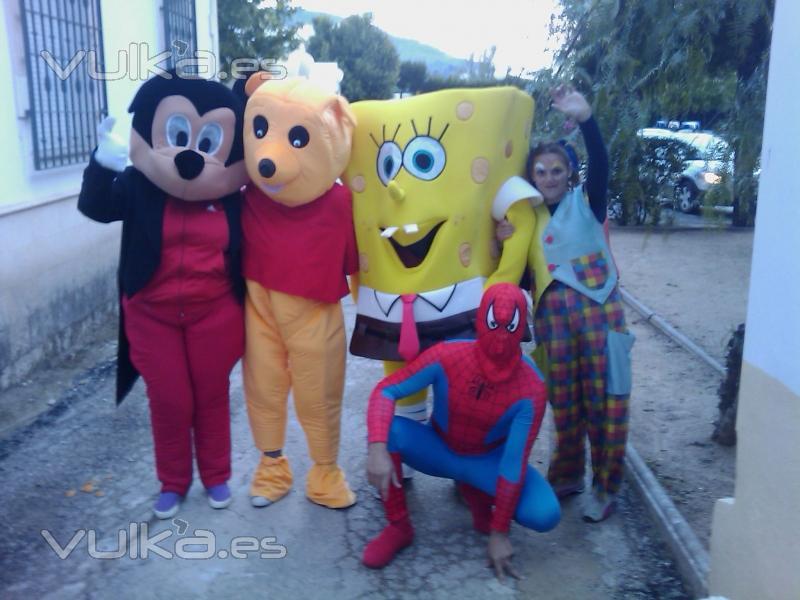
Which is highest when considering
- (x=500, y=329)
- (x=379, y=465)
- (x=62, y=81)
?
(x=62, y=81)

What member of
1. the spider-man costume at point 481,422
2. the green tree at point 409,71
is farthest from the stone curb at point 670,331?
the green tree at point 409,71

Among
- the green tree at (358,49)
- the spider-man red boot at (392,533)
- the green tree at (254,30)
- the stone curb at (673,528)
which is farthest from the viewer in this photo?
the green tree at (358,49)

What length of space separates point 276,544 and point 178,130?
1737mm

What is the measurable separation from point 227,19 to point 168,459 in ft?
39.5

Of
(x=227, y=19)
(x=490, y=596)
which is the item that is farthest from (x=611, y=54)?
(x=227, y=19)

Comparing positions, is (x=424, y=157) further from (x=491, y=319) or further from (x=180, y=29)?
(x=180, y=29)

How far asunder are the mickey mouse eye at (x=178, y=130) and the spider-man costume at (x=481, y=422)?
1261 millimetres

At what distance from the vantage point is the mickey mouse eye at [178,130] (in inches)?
129

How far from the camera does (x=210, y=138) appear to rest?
10.9ft

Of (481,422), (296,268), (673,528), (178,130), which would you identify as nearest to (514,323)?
(481,422)

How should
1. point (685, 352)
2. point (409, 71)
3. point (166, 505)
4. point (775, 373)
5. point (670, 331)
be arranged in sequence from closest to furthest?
point (775, 373), point (166, 505), point (685, 352), point (670, 331), point (409, 71)

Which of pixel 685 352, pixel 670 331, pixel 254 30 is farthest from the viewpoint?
pixel 254 30

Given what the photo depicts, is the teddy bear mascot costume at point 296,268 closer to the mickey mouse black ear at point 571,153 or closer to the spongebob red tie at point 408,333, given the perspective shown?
the spongebob red tie at point 408,333

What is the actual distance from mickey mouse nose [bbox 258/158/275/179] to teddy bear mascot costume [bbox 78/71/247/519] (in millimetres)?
229
